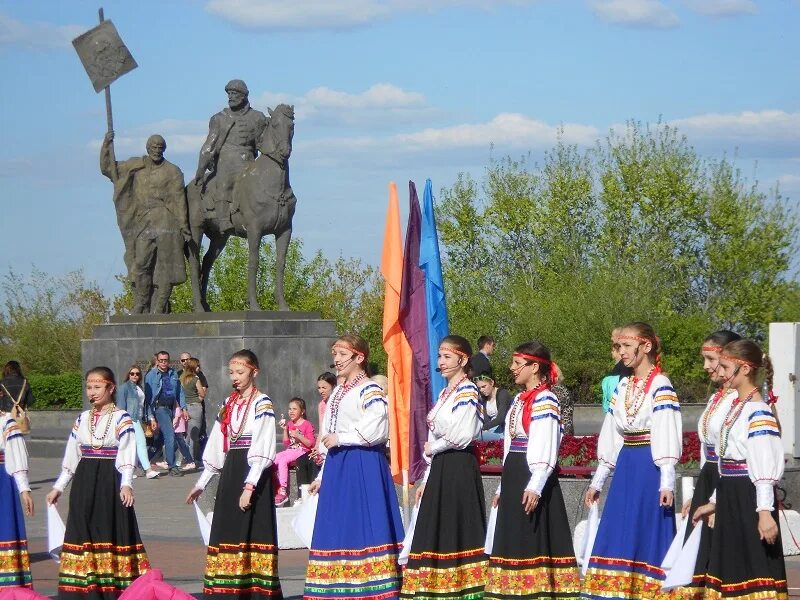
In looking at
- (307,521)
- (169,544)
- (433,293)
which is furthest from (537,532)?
(169,544)

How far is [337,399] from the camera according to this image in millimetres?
9539

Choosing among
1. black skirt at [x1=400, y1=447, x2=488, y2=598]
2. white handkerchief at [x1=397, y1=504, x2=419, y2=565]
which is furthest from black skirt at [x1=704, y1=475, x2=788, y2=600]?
white handkerchief at [x1=397, y1=504, x2=419, y2=565]

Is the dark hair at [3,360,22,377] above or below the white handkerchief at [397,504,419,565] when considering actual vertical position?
above

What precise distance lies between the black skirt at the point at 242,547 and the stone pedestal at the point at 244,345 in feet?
38.3

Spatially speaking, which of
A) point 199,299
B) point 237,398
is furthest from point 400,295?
point 199,299

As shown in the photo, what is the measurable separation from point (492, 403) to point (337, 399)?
9.00 metres

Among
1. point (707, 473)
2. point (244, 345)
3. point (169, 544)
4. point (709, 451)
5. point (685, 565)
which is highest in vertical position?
point (244, 345)

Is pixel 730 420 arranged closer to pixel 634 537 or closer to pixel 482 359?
pixel 634 537

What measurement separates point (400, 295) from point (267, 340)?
10.2 meters

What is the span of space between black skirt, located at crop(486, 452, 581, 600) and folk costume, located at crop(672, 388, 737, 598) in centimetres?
69

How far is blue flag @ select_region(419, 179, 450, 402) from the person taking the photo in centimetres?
1162

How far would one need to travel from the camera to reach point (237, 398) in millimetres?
9820

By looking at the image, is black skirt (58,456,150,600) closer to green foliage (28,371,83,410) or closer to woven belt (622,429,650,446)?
woven belt (622,429,650,446)

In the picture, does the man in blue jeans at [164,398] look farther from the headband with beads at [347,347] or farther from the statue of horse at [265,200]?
the headband with beads at [347,347]
